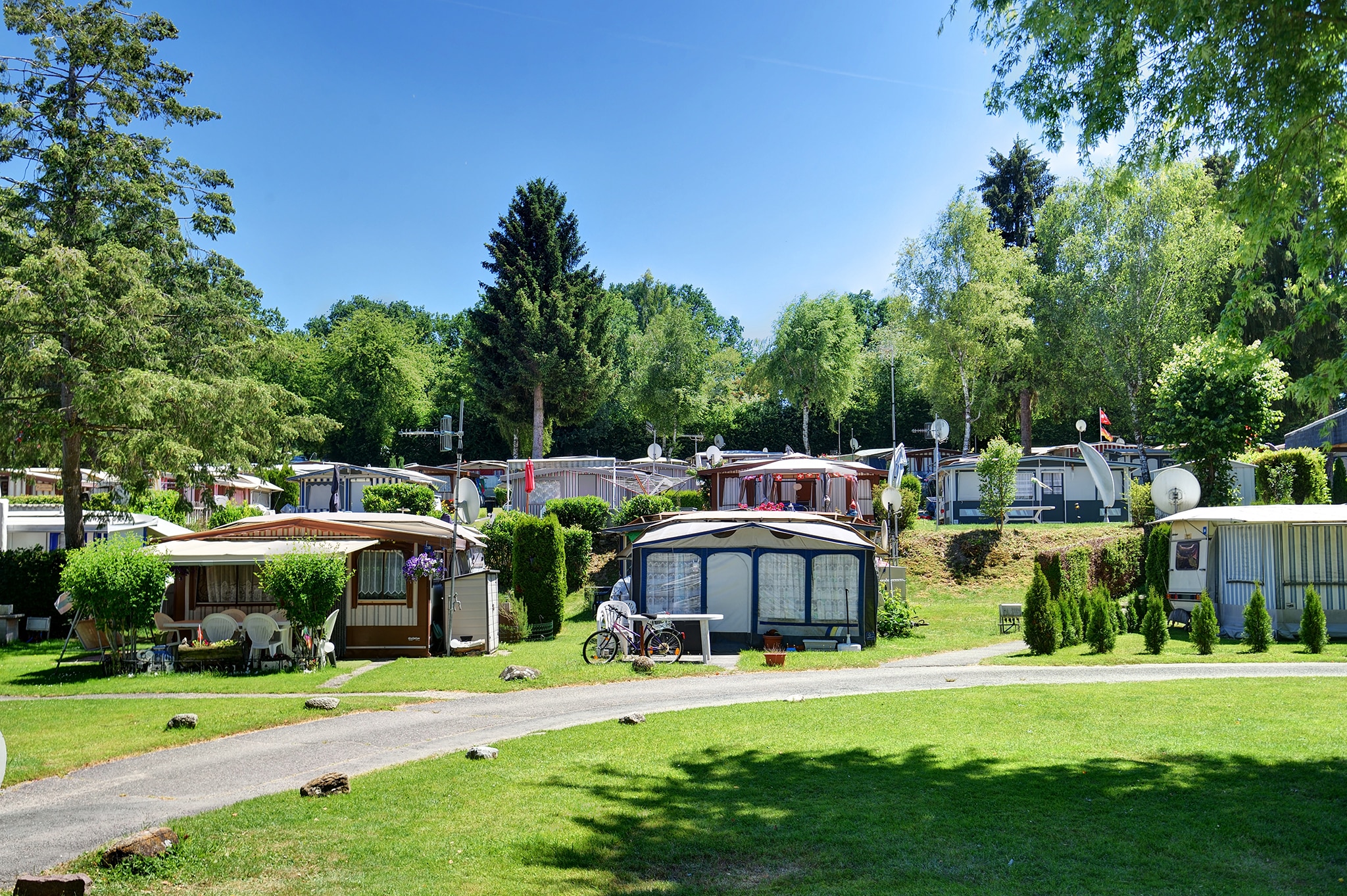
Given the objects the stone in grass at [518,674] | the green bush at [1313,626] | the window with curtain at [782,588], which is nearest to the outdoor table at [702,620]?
the window with curtain at [782,588]

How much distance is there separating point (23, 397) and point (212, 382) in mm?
3596

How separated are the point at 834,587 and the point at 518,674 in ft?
21.9

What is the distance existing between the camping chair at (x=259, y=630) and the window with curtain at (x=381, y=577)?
195 cm

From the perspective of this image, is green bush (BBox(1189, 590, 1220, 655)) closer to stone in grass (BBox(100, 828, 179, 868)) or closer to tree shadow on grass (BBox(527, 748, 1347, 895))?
tree shadow on grass (BBox(527, 748, 1347, 895))

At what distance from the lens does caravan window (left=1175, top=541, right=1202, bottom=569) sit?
19.0 meters

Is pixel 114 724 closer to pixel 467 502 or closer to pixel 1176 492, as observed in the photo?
pixel 467 502

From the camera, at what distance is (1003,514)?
26781 millimetres

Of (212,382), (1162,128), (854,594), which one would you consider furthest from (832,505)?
(1162,128)

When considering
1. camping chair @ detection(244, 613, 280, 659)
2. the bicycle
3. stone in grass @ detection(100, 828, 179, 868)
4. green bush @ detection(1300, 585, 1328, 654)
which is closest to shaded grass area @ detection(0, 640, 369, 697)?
camping chair @ detection(244, 613, 280, 659)

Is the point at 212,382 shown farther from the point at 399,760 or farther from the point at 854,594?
the point at 399,760

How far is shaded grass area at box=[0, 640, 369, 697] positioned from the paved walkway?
107 inches

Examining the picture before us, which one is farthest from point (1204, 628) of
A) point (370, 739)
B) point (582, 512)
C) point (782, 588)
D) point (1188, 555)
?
point (582, 512)

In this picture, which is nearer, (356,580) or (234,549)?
(234,549)

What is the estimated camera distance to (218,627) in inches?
584
